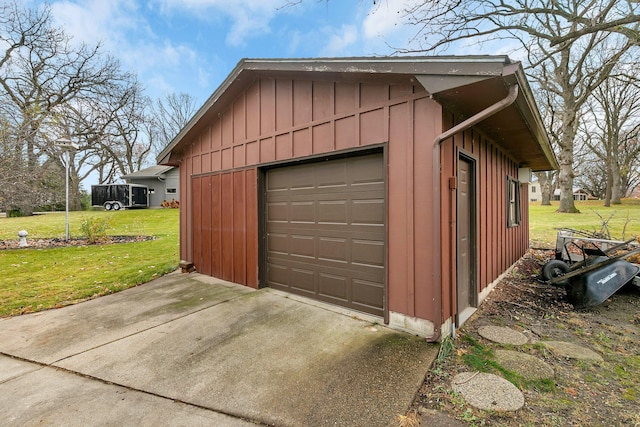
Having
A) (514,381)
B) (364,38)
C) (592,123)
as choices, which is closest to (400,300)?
(514,381)

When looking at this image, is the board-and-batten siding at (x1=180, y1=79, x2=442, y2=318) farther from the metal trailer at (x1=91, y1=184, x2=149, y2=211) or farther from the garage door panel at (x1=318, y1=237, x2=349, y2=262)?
the metal trailer at (x1=91, y1=184, x2=149, y2=211)

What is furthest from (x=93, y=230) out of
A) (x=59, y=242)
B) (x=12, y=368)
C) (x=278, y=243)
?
(x=12, y=368)

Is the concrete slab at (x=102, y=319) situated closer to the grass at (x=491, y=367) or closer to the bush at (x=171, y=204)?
the grass at (x=491, y=367)

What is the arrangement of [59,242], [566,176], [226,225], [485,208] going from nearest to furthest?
[485,208] < [226,225] < [59,242] < [566,176]

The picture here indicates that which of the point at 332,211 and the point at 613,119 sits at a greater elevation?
the point at 613,119

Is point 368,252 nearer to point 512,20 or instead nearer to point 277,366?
point 277,366

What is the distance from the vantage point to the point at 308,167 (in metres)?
4.42

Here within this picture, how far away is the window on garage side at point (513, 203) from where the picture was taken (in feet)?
20.2

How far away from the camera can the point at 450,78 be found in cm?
272

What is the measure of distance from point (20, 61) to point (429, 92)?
76.7ft

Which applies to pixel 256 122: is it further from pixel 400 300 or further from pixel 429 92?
pixel 400 300

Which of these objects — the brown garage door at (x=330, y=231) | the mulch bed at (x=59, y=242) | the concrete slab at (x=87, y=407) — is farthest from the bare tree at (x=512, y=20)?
the mulch bed at (x=59, y=242)

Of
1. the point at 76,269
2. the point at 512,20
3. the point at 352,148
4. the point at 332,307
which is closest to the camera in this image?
the point at 352,148

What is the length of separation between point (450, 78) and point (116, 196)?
25079 mm
